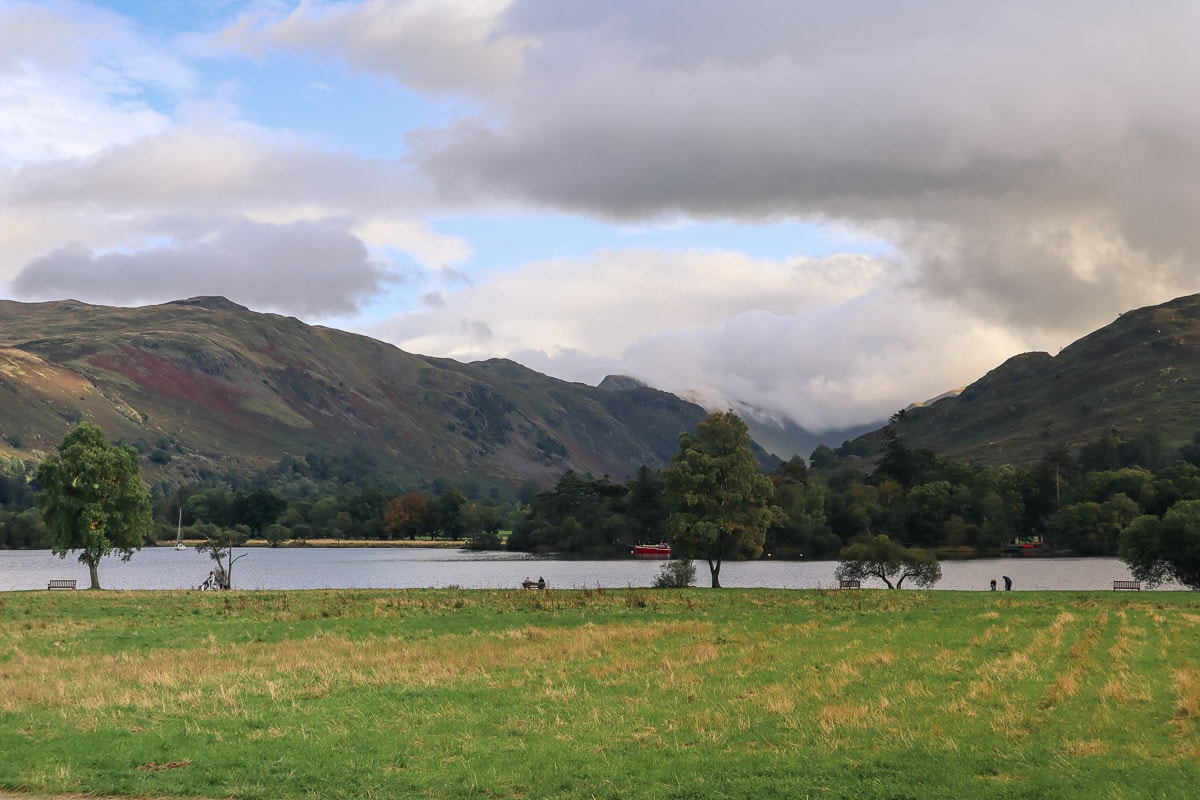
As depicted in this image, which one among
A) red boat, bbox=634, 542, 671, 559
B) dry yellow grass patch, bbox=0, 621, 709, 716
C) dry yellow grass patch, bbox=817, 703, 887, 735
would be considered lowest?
red boat, bbox=634, 542, 671, 559

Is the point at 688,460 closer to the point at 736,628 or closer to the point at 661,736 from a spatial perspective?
the point at 736,628

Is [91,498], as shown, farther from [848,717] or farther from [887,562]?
[848,717]

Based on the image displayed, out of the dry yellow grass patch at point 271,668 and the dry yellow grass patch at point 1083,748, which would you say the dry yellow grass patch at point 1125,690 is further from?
the dry yellow grass patch at point 271,668

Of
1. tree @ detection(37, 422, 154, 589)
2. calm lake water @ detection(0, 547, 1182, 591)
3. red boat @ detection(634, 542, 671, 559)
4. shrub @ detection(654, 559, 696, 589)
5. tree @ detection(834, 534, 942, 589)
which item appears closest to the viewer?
tree @ detection(37, 422, 154, 589)

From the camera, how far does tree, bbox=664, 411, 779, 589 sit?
282 ft

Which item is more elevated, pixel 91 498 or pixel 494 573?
pixel 91 498

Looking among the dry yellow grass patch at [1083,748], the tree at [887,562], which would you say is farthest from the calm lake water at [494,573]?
the dry yellow grass patch at [1083,748]

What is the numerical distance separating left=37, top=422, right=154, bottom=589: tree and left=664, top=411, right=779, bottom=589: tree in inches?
1811

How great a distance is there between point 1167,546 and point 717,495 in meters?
39.6

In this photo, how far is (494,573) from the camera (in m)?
144

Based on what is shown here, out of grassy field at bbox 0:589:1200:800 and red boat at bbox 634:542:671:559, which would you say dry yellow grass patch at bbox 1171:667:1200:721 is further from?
red boat at bbox 634:542:671:559

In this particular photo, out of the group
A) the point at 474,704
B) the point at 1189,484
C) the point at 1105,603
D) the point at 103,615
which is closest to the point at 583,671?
the point at 474,704

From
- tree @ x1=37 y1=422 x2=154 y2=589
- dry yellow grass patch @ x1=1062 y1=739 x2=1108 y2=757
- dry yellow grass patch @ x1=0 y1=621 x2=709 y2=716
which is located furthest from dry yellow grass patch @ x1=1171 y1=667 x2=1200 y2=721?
tree @ x1=37 y1=422 x2=154 y2=589

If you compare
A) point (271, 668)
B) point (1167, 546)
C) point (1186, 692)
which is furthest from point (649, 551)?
point (1186, 692)
